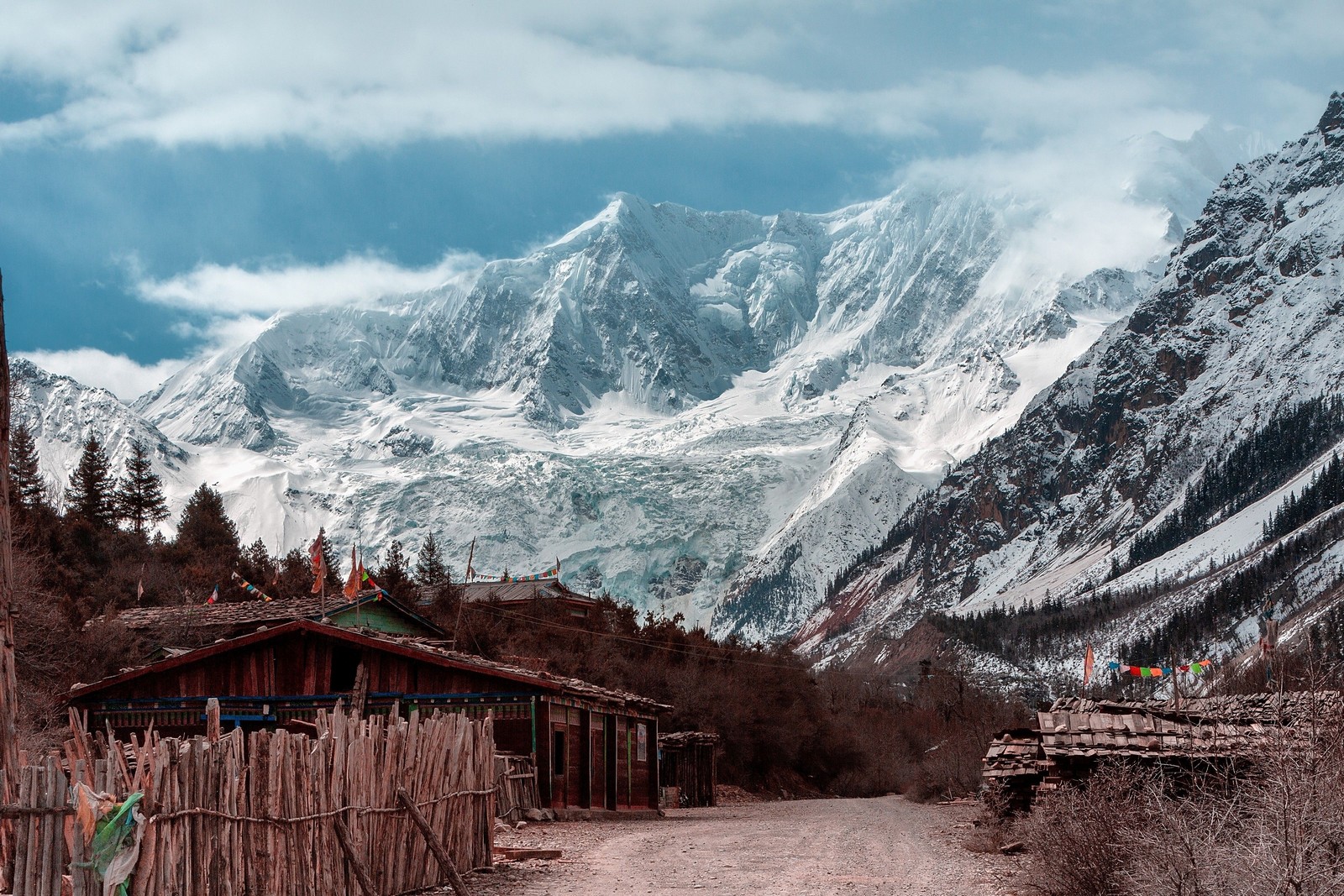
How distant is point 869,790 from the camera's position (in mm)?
69438

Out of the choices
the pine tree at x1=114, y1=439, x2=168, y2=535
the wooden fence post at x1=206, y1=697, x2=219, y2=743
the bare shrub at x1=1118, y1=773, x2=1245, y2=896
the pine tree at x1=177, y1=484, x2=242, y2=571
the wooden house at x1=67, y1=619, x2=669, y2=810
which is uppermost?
the pine tree at x1=114, y1=439, x2=168, y2=535

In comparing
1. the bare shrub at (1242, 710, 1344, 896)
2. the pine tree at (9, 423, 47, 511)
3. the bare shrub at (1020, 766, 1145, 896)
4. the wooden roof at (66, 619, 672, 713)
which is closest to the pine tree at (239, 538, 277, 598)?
the pine tree at (9, 423, 47, 511)

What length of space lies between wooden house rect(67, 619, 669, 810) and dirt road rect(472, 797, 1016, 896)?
97.8 inches

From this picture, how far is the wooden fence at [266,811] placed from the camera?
10.7m

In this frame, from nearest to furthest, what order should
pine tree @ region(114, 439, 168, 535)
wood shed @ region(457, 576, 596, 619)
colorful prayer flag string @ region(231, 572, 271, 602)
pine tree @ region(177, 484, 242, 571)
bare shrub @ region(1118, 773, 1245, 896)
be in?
bare shrub @ region(1118, 773, 1245, 896) < colorful prayer flag string @ region(231, 572, 271, 602) < pine tree @ region(177, 484, 242, 571) < wood shed @ region(457, 576, 596, 619) < pine tree @ region(114, 439, 168, 535)

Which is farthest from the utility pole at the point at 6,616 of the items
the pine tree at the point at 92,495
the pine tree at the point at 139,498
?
the pine tree at the point at 139,498

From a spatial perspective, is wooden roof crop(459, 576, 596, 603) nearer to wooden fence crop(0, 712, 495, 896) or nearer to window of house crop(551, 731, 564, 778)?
window of house crop(551, 731, 564, 778)

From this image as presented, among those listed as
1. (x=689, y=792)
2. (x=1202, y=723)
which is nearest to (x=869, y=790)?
(x=689, y=792)

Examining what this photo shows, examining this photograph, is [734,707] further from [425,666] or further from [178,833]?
[178,833]

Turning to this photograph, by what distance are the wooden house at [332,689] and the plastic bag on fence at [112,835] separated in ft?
69.4

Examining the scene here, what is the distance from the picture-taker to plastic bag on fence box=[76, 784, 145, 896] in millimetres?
10578

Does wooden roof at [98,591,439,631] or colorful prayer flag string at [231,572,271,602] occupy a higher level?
colorful prayer flag string at [231,572,271,602]

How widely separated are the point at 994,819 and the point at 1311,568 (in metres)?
159

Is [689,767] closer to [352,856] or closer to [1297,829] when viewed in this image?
[352,856]
